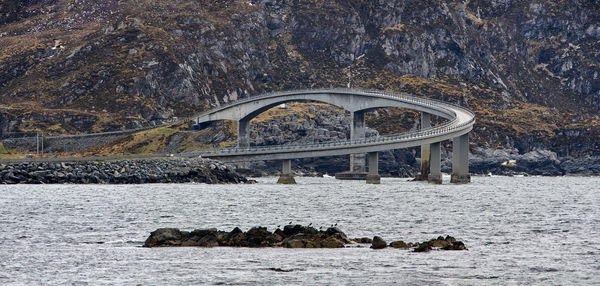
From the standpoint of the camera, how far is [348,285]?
34.8 metres

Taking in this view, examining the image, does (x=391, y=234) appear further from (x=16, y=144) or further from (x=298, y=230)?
(x=16, y=144)

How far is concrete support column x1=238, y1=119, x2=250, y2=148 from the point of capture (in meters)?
190

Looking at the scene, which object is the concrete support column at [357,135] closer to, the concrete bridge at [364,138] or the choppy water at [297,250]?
the concrete bridge at [364,138]

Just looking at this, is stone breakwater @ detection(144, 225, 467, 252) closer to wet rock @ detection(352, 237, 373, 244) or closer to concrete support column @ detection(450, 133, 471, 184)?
wet rock @ detection(352, 237, 373, 244)

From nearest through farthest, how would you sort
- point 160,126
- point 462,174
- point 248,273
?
point 248,273, point 462,174, point 160,126

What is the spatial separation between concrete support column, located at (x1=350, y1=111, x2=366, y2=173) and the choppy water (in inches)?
3234

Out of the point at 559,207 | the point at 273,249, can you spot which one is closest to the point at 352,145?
the point at 559,207

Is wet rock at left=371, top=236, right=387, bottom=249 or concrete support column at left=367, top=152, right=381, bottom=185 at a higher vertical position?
concrete support column at left=367, top=152, right=381, bottom=185

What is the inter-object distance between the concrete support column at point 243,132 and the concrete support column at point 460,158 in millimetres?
58045

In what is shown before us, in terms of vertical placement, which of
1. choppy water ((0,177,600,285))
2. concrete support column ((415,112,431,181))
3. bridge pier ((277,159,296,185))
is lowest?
choppy water ((0,177,600,285))

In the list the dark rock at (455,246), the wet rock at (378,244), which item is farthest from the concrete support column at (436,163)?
the wet rock at (378,244)

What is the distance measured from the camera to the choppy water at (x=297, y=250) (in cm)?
3678

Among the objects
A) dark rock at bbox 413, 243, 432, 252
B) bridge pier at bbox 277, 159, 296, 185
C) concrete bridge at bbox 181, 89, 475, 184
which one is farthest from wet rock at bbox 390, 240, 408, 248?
bridge pier at bbox 277, 159, 296, 185

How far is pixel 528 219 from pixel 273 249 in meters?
29.7
